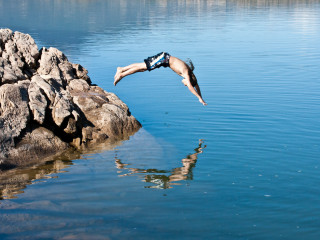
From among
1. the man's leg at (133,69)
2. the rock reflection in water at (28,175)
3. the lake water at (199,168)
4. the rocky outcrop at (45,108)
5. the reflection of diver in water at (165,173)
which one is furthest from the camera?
the man's leg at (133,69)

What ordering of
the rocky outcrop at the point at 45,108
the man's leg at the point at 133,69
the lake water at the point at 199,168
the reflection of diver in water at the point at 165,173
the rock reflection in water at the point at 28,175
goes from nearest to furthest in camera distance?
the lake water at the point at 199,168 → the rock reflection in water at the point at 28,175 → the reflection of diver in water at the point at 165,173 → the rocky outcrop at the point at 45,108 → the man's leg at the point at 133,69

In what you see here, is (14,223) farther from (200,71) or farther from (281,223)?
(200,71)

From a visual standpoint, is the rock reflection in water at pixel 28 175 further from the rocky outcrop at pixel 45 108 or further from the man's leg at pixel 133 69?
the man's leg at pixel 133 69

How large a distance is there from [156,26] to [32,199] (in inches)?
1685

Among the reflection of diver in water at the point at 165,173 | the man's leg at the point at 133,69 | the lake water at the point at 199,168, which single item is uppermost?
the man's leg at the point at 133,69

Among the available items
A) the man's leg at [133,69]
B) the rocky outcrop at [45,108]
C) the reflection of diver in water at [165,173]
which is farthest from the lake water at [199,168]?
the man's leg at [133,69]

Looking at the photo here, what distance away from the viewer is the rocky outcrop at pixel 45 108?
14.1 m

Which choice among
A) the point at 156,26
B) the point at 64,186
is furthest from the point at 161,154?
the point at 156,26

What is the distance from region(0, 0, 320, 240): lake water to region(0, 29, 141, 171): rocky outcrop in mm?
884

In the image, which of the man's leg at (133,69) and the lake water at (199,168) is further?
the man's leg at (133,69)

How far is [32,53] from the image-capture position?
61.5 ft

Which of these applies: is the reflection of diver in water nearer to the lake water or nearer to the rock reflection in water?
the lake water

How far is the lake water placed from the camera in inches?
387

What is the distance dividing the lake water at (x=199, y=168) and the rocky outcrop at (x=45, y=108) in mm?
884
